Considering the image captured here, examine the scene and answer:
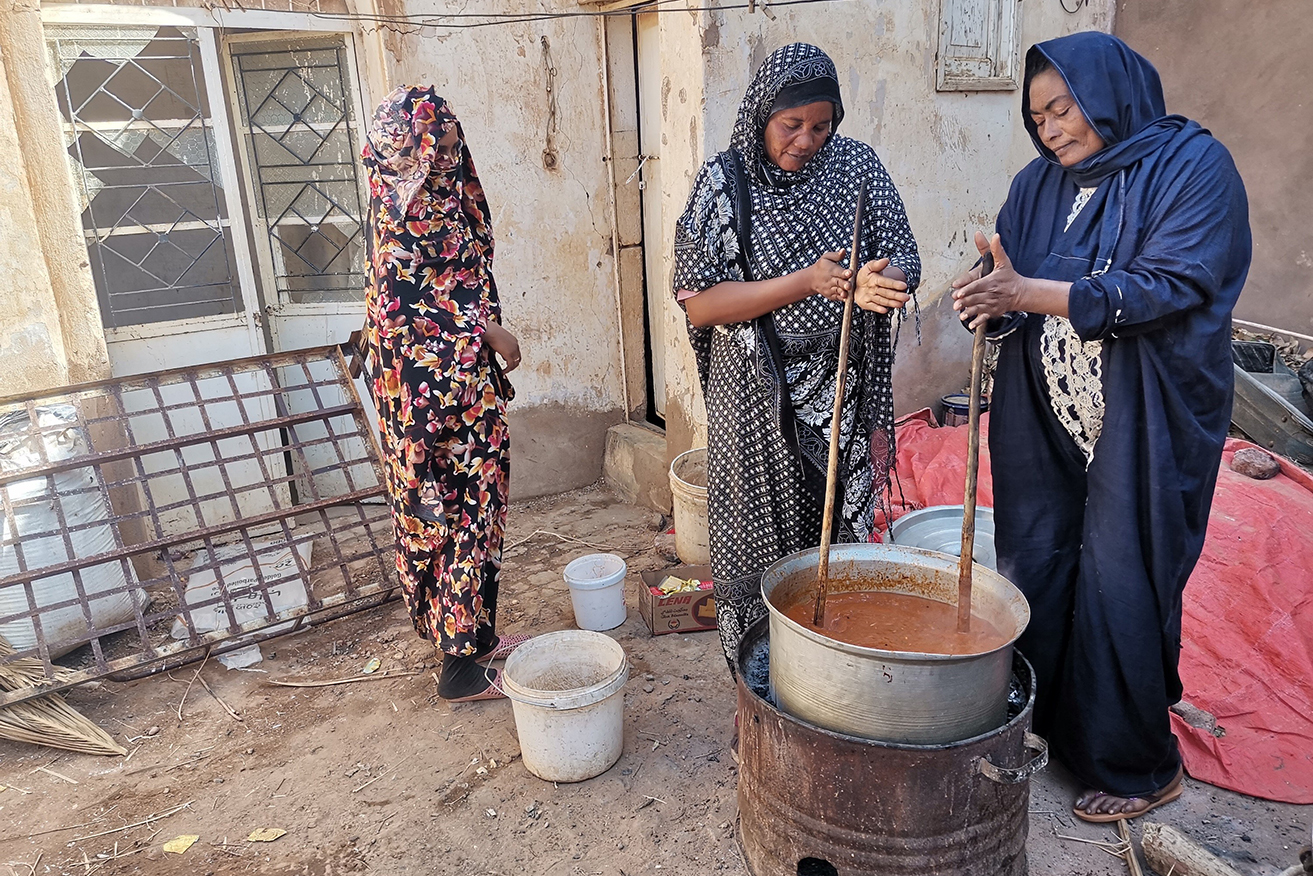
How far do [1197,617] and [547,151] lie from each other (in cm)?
388

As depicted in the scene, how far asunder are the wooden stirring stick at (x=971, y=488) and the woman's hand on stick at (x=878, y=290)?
0.63 ft

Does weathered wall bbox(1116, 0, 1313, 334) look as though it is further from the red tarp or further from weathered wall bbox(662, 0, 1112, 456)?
the red tarp

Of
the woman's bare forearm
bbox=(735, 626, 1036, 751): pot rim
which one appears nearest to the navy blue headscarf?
the woman's bare forearm

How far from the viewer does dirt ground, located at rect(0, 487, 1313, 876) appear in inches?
93.9

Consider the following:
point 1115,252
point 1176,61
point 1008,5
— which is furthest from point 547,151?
point 1176,61

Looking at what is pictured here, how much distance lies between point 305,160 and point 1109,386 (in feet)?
13.7

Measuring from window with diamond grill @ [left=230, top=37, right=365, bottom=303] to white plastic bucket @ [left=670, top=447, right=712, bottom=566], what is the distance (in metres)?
1.96

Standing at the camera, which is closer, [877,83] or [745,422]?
[745,422]

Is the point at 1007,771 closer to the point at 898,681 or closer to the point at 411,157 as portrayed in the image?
the point at 898,681

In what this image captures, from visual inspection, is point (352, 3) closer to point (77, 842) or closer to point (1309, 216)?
point (77, 842)

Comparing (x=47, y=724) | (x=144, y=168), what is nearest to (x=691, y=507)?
(x=47, y=724)

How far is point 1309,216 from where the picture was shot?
5105mm

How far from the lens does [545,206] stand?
4.82 meters

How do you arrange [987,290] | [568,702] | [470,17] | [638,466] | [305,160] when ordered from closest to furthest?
[987,290], [568,702], [470,17], [305,160], [638,466]
